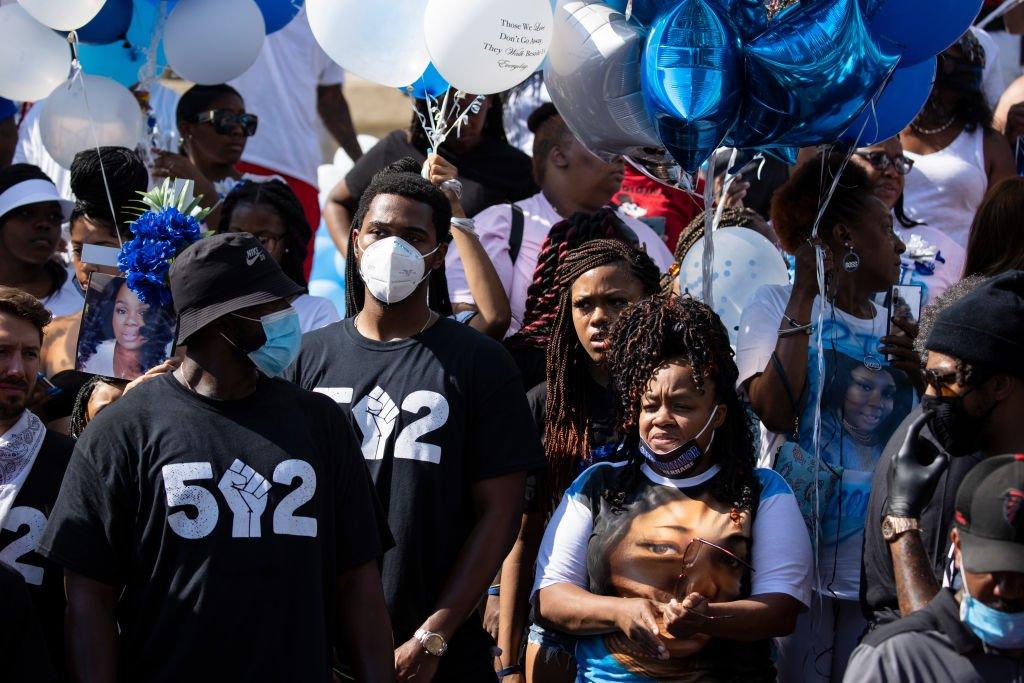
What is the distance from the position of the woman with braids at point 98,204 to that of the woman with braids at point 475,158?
3.28 ft

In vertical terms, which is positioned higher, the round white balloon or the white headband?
the white headband

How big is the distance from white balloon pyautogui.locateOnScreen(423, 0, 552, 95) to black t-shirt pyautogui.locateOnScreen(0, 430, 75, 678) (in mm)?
2087

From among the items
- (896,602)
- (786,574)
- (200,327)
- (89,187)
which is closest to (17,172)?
(89,187)

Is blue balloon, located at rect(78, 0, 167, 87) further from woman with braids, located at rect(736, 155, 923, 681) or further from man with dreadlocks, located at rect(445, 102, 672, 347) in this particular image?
woman with braids, located at rect(736, 155, 923, 681)

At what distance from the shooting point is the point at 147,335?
487 centimetres

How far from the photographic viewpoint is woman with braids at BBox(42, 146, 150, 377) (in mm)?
5660

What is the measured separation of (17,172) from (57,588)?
8.56 feet

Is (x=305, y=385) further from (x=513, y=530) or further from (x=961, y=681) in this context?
(x=961, y=681)

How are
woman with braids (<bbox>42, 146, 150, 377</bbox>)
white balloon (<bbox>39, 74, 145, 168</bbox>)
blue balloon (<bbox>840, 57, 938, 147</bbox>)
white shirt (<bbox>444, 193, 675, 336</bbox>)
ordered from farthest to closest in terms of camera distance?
white balloon (<bbox>39, 74, 145, 168</bbox>) < white shirt (<bbox>444, 193, 675, 336</bbox>) < woman with braids (<bbox>42, 146, 150, 377</bbox>) < blue balloon (<bbox>840, 57, 938, 147</bbox>)

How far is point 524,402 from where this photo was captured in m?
4.51

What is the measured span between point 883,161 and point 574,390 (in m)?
1.61

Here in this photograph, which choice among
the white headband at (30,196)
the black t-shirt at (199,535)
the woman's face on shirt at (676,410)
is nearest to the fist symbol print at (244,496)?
the black t-shirt at (199,535)

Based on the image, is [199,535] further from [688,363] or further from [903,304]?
[903,304]

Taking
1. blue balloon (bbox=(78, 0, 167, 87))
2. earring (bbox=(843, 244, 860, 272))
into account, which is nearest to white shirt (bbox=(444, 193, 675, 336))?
earring (bbox=(843, 244, 860, 272))
